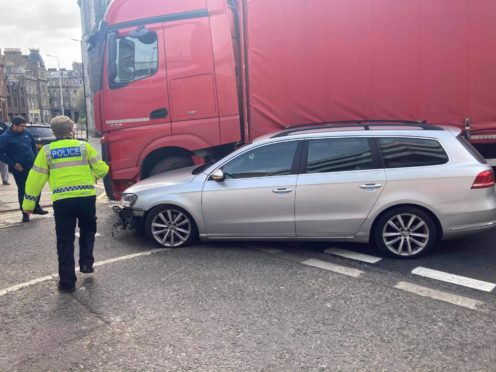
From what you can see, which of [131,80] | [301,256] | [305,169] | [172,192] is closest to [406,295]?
[301,256]

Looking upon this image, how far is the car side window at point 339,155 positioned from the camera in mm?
5102

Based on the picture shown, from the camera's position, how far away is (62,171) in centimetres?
430

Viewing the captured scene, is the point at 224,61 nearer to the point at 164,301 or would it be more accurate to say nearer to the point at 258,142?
the point at 258,142

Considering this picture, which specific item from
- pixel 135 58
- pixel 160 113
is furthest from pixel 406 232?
pixel 135 58

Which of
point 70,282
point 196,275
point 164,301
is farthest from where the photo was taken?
point 196,275

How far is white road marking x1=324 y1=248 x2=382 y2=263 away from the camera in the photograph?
5020 millimetres

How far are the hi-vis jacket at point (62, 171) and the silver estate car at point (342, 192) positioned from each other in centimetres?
127

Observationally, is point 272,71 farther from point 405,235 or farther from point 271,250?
point 405,235

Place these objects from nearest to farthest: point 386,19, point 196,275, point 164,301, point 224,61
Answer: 1. point 164,301
2. point 196,275
3. point 386,19
4. point 224,61

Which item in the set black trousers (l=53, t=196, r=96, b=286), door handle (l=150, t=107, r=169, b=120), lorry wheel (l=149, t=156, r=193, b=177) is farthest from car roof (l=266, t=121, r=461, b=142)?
black trousers (l=53, t=196, r=96, b=286)

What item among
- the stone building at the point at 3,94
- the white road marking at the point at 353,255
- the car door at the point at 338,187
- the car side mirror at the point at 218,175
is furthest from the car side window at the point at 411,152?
the stone building at the point at 3,94

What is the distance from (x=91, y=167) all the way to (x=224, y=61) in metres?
2.83

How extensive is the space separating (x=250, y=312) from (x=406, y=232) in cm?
214

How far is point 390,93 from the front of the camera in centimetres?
611
